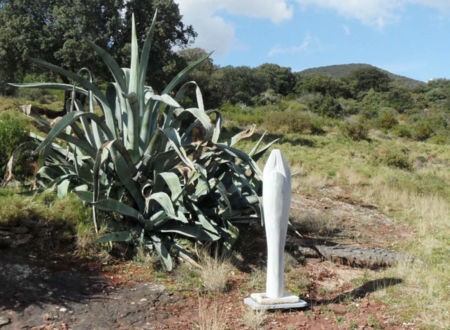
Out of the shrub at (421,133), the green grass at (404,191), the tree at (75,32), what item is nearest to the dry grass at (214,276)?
the green grass at (404,191)

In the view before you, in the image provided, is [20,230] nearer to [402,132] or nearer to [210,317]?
[210,317]

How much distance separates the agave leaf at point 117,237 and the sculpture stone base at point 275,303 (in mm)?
1611

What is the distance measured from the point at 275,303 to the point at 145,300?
4.04 ft

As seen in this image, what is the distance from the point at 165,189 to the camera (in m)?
5.81

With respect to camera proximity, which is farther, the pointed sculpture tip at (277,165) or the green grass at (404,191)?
the green grass at (404,191)

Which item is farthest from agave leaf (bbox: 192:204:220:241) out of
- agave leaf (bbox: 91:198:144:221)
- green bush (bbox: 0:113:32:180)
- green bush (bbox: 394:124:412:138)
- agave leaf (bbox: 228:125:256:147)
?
green bush (bbox: 394:124:412:138)

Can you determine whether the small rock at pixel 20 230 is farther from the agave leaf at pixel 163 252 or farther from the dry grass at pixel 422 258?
the dry grass at pixel 422 258

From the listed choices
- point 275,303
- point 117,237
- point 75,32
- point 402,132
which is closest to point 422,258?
point 275,303

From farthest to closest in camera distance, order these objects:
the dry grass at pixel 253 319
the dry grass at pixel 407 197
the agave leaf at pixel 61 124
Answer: the dry grass at pixel 407 197 < the agave leaf at pixel 61 124 < the dry grass at pixel 253 319

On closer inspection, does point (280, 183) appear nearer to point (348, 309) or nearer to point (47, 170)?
point (348, 309)

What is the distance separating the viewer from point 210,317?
410 centimetres

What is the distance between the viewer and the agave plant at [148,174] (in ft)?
17.4

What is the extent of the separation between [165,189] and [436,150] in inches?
732

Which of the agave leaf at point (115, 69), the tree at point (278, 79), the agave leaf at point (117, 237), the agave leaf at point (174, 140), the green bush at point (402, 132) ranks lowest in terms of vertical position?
the agave leaf at point (117, 237)
